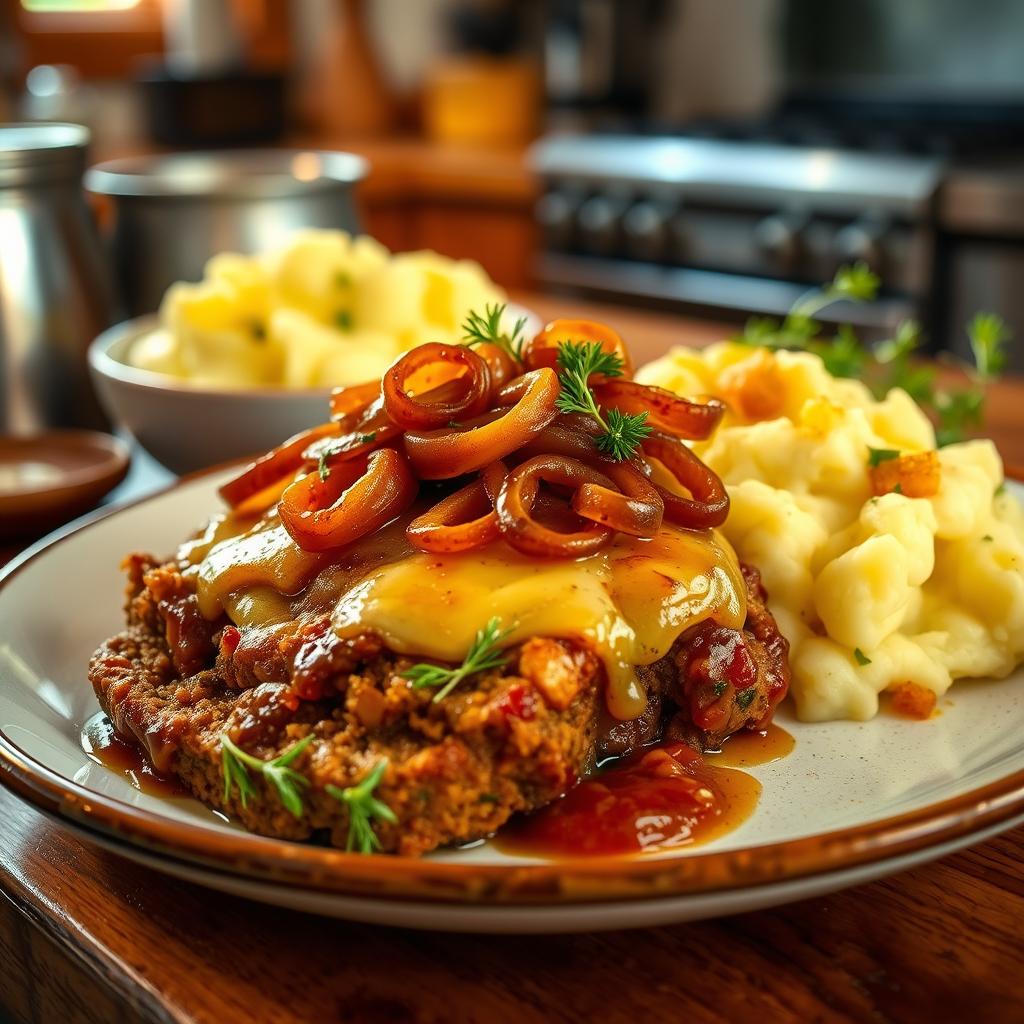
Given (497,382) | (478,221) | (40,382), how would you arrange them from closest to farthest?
(497,382), (40,382), (478,221)

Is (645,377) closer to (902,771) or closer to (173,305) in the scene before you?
(902,771)

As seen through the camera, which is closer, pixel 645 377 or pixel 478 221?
pixel 645 377

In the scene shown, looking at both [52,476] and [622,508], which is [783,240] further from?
[622,508]

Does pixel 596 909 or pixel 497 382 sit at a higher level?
pixel 497 382

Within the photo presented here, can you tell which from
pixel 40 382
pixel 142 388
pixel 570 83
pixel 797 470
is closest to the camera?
pixel 797 470

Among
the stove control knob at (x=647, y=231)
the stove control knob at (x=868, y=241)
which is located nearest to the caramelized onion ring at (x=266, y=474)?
the stove control knob at (x=868, y=241)

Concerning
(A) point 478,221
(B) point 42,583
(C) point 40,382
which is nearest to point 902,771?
(B) point 42,583

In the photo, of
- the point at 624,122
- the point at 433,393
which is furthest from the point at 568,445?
the point at 624,122

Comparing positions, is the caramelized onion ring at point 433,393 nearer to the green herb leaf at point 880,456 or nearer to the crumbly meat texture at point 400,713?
the crumbly meat texture at point 400,713
